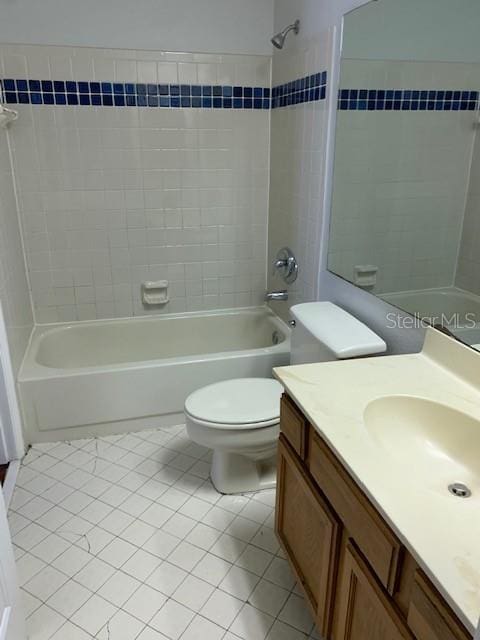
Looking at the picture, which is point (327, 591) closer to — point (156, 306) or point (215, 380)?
point (215, 380)

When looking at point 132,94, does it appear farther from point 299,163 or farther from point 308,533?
point 308,533

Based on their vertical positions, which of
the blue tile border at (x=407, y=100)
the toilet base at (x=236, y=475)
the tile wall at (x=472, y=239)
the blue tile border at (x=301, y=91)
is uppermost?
the blue tile border at (x=301, y=91)

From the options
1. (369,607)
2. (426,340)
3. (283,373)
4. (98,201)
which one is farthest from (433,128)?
(98,201)

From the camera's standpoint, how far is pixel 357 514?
1.00 metres

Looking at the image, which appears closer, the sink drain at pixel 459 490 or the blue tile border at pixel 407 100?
the sink drain at pixel 459 490

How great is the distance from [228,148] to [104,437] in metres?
1.74

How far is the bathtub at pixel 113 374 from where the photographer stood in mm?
2307

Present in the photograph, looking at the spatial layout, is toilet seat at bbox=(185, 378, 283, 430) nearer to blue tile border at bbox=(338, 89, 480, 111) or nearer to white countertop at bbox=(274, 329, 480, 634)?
white countertop at bbox=(274, 329, 480, 634)

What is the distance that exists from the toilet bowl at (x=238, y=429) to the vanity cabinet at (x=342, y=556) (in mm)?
355

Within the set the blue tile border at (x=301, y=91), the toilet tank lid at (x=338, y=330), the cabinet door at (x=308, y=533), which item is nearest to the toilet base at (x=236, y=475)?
the cabinet door at (x=308, y=533)

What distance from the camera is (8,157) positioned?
8.18 feet

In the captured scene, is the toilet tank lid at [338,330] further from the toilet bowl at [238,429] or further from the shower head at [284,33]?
the shower head at [284,33]

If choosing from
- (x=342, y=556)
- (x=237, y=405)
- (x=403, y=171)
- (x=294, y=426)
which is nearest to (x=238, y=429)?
(x=237, y=405)

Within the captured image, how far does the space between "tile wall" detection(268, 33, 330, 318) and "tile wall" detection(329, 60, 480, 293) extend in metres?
0.16
